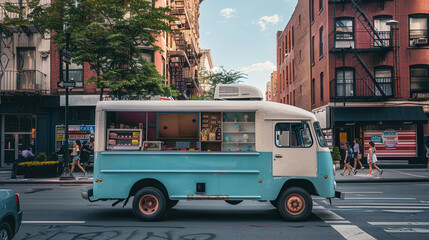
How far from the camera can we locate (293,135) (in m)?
9.04

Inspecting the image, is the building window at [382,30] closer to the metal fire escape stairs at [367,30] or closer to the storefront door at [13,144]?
the metal fire escape stairs at [367,30]

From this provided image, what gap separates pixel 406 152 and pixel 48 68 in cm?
2542

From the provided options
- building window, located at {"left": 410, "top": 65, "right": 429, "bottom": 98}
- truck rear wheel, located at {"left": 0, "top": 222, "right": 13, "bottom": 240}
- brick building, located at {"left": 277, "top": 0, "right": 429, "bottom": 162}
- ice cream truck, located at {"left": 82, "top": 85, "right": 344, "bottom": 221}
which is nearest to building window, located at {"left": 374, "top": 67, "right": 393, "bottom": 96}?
brick building, located at {"left": 277, "top": 0, "right": 429, "bottom": 162}

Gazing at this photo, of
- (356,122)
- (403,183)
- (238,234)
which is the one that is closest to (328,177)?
(238,234)

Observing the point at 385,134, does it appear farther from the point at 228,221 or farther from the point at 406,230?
the point at 228,221

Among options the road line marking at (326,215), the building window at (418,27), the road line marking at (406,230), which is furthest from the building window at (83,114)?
the building window at (418,27)

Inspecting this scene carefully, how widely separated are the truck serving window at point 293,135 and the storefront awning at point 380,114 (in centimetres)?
1668

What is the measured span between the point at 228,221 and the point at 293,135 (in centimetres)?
261

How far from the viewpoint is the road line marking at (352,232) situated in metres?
7.24

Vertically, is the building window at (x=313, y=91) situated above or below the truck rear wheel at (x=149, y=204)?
above

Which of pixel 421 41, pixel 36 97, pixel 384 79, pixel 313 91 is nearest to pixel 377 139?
pixel 384 79

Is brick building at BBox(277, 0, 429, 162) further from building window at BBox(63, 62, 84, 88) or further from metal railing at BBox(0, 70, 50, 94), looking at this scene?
metal railing at BBox(0, 70, 50, 94)

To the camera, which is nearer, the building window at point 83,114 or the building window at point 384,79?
the building window at point 83,114

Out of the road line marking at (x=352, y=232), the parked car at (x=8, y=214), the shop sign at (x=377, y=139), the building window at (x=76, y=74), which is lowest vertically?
the road line marking at (x=352, y=232)
